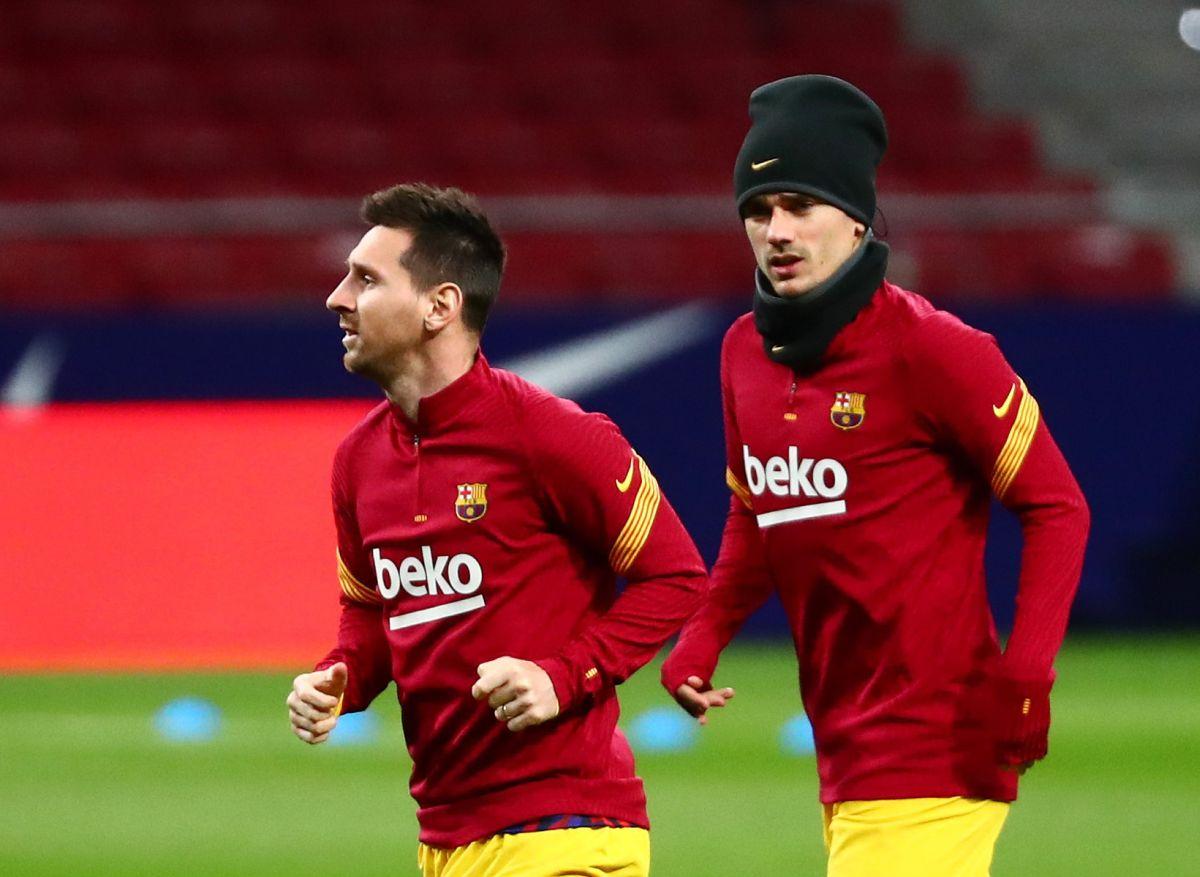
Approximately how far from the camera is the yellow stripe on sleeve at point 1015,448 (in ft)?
13.9

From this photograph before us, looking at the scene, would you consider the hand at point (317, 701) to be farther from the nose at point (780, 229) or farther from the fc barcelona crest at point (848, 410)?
the nose at point (780, 229)

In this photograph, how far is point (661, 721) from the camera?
10602 millimetres

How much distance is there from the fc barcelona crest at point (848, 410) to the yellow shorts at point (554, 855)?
915mm

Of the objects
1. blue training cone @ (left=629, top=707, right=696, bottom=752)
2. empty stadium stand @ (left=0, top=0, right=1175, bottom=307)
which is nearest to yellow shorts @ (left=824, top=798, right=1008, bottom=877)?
blue training cone @ (left=629, top=707, right=696, bottom=752)

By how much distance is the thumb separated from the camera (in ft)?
13.8

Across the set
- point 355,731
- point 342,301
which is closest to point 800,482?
point 342,301

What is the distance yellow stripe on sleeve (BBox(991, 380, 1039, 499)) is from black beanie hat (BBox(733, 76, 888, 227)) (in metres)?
0.52

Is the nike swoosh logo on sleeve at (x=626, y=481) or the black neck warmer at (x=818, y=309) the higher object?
the black neck warmer at (x=818, y=309)

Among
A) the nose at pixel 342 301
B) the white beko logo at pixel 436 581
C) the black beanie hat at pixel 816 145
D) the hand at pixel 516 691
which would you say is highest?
the black beanie hat at pixel 816 145

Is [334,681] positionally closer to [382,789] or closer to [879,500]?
[879,500]

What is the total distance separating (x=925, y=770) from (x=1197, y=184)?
1334 centimetres

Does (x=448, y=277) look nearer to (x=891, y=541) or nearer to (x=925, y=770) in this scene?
(x=891, y=541)

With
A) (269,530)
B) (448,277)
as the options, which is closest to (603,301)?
(269,530)

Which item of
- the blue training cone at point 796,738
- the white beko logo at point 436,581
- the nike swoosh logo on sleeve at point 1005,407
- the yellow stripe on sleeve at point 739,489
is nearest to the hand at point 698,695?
the yellow stripe on sleeve at point 739,489
